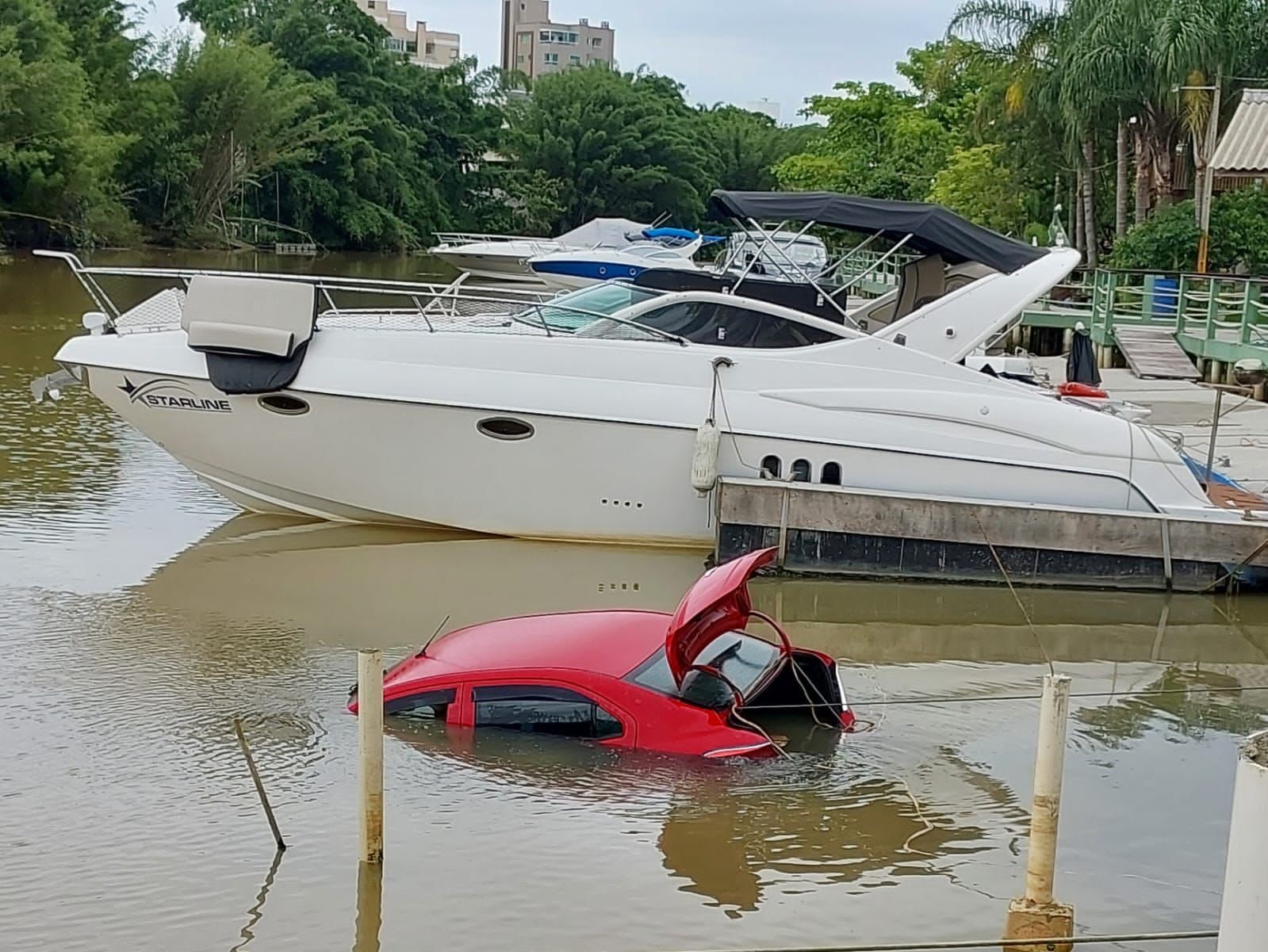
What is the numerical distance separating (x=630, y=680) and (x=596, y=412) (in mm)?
5327

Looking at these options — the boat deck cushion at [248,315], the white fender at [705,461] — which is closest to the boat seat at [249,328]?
the boat deck cushion at [248,315]

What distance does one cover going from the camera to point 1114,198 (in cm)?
4262

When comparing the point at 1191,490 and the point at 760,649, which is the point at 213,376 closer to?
the point at 760,649

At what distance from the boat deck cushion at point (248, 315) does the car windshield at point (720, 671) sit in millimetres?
6112

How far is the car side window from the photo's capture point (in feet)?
26.9

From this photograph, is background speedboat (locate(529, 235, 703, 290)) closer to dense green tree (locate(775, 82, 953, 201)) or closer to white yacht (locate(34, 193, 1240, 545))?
dense green tree (locate(775, 82, 953, 201))

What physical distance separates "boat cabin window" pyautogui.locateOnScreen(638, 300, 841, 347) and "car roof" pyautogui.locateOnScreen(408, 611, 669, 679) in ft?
16.9

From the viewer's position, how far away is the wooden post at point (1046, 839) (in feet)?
19.6

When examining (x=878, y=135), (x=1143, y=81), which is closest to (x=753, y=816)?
(x=1143, y=81)

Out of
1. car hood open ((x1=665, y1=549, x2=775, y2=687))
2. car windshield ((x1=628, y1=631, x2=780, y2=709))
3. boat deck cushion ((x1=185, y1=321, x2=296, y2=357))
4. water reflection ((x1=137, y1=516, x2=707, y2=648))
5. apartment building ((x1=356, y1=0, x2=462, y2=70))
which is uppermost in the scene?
apartment building ((x1=356, y1=0, x2=462, y2=70))

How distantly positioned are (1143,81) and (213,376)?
26.4m

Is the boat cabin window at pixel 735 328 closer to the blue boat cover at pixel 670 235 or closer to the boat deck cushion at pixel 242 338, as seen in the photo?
the boat deck cushion at pixel 242 338

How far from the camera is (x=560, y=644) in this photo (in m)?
8.39

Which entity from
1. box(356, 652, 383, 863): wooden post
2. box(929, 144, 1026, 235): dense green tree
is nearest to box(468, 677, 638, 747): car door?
box(356, 652, 383, 863): wooden post
